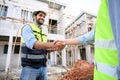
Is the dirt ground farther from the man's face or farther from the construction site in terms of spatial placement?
the construction site

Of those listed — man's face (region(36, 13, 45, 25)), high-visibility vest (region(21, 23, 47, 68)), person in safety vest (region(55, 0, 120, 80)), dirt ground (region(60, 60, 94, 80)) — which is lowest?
dirt ground (region(60, 60, 94, 80))

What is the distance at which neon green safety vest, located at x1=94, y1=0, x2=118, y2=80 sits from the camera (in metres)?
0.65

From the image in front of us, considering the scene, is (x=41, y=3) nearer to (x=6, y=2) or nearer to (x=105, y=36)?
(x=6, y=2)

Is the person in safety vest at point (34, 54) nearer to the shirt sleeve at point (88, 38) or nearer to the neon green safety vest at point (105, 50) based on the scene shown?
the shirt sleeve at point (88, 38)

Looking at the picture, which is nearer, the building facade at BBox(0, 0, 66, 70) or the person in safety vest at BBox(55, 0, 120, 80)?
the person in safety vest at BBox(55, 0, 120, 80)

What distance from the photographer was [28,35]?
1960mm

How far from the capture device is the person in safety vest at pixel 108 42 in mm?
630

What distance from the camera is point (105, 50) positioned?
2.31 ft

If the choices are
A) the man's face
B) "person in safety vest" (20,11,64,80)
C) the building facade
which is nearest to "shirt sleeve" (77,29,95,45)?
"person in safety vest" (20,11,64,80)

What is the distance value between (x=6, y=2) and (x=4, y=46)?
12.4 ft

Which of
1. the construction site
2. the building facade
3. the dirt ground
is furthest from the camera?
the building facade

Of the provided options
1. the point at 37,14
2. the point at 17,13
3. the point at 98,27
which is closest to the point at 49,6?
the point at 17,13

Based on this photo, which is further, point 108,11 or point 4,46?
point 4,46

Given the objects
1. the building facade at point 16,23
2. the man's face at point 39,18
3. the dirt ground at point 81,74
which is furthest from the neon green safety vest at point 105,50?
the building facade at point 16,23
